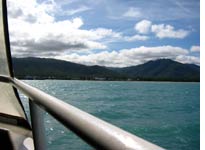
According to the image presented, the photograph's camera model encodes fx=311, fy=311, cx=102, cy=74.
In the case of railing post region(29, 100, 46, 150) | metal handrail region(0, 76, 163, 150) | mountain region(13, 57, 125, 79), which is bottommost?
mountain region(13, 57, 125, 79)

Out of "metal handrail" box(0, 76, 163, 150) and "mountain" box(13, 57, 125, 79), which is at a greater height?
"metal handrail" box(0, 76, 163, 150)

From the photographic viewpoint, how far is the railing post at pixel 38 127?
129 cm

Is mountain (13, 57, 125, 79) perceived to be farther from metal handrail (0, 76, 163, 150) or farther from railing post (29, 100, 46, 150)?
metal handrail (0, 76, 163, 150)

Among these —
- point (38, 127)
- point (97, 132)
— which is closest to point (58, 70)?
point (38, 127)

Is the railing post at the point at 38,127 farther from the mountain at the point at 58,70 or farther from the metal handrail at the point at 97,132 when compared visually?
the mountain at the point at 58,70

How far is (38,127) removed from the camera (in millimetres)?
1335

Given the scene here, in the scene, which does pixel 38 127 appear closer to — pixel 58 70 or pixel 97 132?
pixel 97 132

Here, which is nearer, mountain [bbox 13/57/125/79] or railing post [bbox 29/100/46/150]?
railing post [bbox 29/100/46/150]

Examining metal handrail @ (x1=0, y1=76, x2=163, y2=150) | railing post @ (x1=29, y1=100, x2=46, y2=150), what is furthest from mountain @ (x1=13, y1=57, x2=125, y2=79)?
metal handrail @ (x1=0, y1=76, x2=163, y2=150)

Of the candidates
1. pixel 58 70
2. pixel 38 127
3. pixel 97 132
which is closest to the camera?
pixel 97 132

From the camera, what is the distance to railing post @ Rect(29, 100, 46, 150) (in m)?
1.29

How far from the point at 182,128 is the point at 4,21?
34.4 m

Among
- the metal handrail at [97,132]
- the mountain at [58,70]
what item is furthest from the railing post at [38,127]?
the mountain at [58,70]
